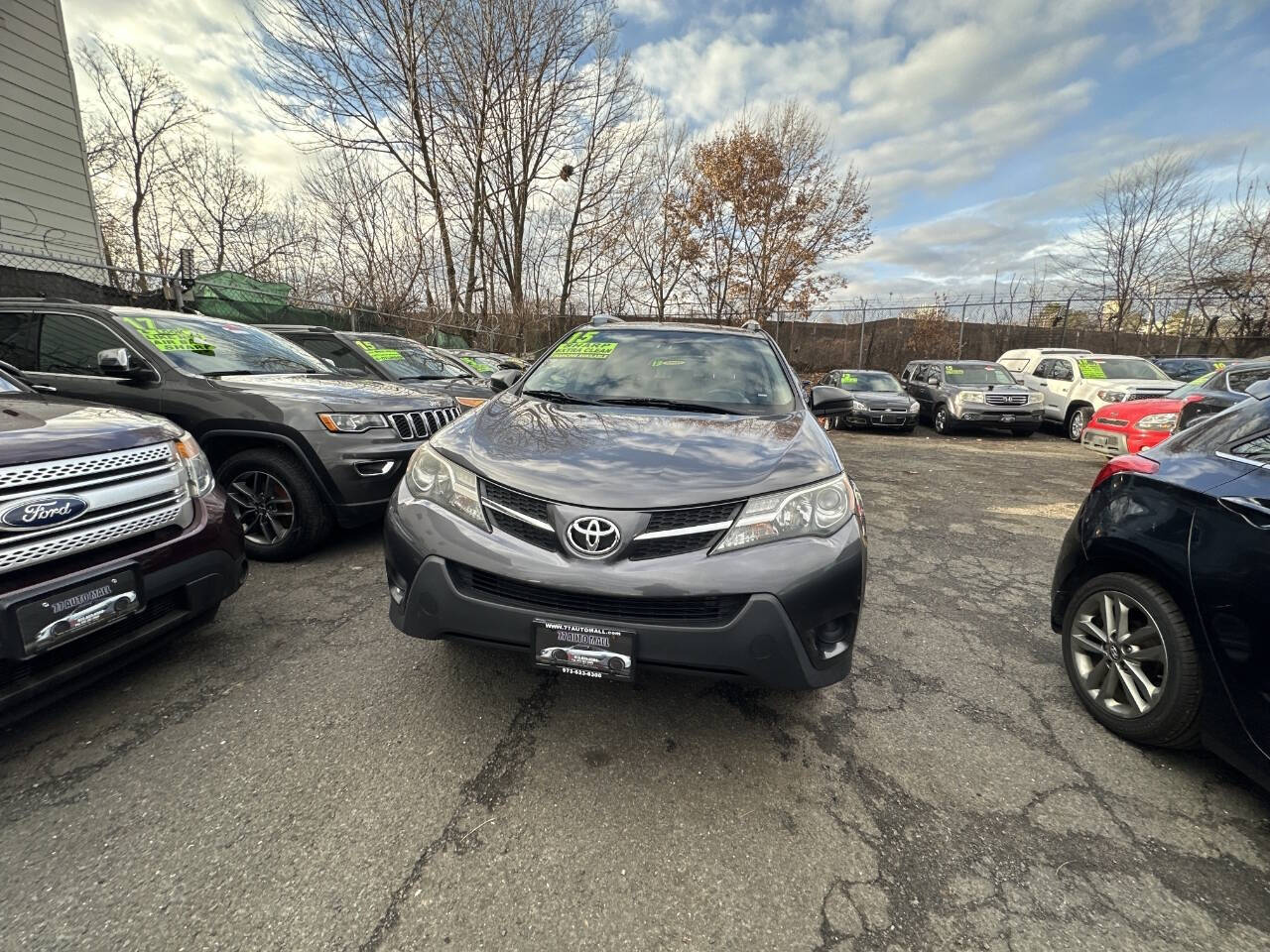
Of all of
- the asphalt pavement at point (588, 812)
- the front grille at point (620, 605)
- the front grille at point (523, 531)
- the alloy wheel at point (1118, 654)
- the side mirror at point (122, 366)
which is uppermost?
the side mirror at point (122, 366)

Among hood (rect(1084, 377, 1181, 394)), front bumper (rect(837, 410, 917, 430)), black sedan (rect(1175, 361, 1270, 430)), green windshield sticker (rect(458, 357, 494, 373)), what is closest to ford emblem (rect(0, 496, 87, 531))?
green windshield sticker (rect(458, 357, 494, 373))

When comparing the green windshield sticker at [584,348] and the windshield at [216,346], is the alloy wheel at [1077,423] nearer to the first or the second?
the green windshield sticker at [584,348]

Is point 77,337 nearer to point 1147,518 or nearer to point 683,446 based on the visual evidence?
point 683,446

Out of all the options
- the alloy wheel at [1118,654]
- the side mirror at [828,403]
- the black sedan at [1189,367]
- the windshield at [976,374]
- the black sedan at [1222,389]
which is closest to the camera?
the alloy wheel at [1118,654]

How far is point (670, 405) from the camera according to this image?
9.20 ft

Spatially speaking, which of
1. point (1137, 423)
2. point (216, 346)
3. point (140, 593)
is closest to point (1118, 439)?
point (1137, 423)

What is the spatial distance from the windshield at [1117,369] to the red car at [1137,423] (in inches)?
162

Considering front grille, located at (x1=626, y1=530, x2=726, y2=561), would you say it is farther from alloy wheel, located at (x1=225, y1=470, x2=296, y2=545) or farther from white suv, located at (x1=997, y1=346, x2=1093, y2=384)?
white suv, located at (x1=997, y1=346, x2=1093, y2=384)

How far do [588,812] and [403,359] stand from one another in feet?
20.7

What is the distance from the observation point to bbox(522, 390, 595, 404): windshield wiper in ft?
9.48

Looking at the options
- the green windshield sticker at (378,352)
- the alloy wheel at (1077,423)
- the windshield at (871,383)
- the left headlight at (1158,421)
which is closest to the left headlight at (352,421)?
the green windshield sticker at (378,352)

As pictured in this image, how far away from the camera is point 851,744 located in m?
2.15

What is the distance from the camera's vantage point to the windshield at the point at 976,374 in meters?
11.7

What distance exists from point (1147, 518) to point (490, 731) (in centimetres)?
269
